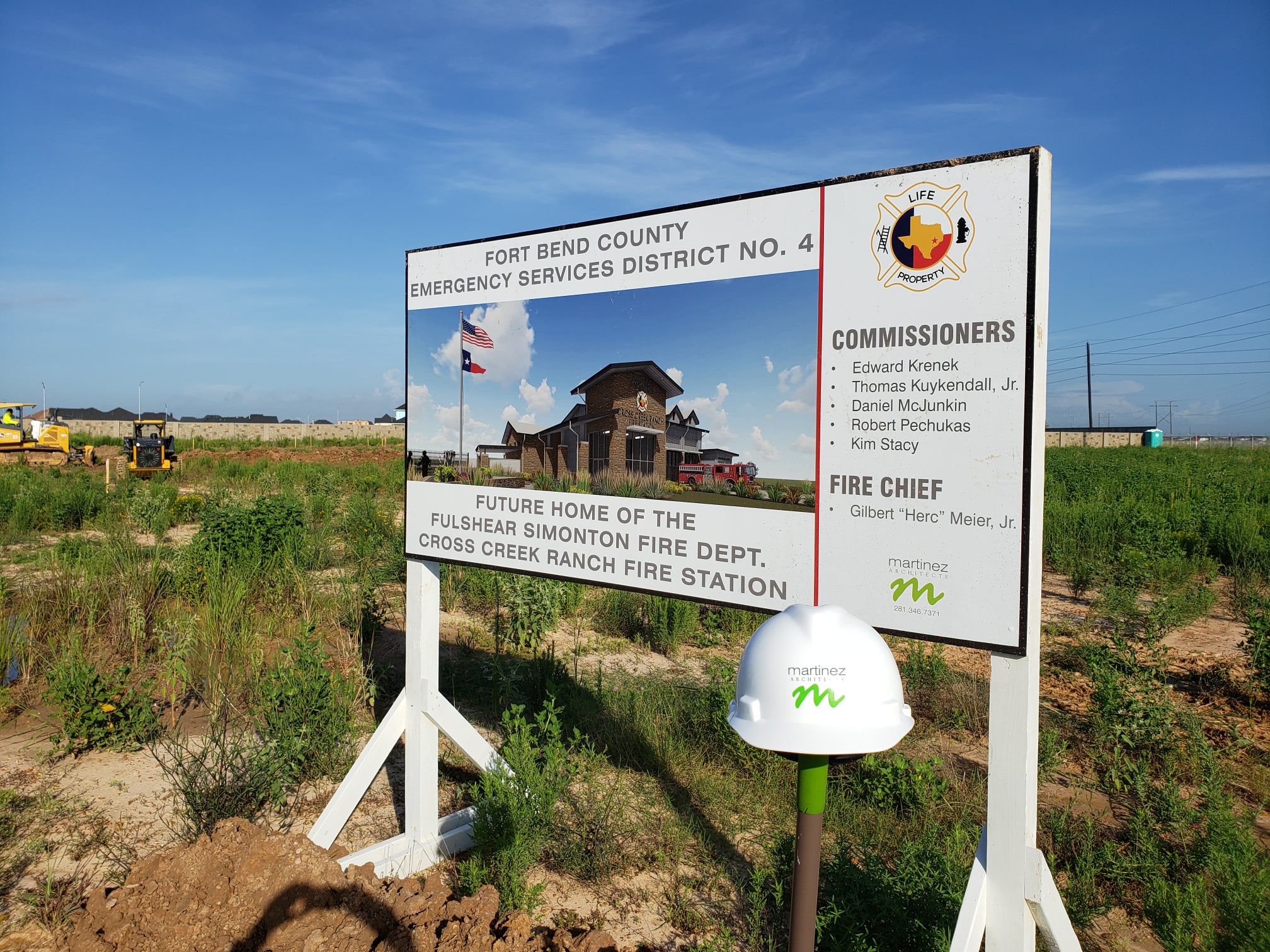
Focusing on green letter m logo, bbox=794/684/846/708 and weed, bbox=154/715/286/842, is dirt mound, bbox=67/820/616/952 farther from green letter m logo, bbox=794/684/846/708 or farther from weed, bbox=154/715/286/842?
green letter m logo, bbox=794/684/846/708

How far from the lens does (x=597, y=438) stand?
3.35 metres

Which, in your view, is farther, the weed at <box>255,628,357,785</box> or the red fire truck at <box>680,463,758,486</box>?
the weed at <box>255,628,357,785</box>

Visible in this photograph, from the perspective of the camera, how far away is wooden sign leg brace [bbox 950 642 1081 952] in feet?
7.30

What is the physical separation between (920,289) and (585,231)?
1.56 metres

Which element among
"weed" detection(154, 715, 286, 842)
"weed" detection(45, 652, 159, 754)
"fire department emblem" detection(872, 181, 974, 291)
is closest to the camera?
"fire department emblem" detection(872, 181, 974, 291)

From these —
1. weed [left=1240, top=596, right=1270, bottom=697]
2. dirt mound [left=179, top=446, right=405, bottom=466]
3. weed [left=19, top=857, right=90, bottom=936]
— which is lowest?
Result: weed [left=19, top=857, right=90, bottom=936]

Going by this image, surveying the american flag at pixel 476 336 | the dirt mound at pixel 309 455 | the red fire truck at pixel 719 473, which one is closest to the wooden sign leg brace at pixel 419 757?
the american flag at pixel 476 336

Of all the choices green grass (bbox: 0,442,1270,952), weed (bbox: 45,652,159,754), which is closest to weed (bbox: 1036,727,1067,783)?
green grass (bbox: 0,442,1270,952)

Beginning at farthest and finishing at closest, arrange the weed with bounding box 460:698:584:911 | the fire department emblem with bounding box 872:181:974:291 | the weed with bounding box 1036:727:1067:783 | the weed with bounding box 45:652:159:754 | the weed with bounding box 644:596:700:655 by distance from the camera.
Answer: the weed with bounding box 644:596:700:655, the weed with bounding box 45:652:159:754, the weed with bounding box 1036:727:1067:783, the weed with bounding box 460:698:584:911, the fire department emblem with bounding box 872:181:974:291

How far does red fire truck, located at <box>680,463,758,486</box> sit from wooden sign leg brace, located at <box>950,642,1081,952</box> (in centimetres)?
100

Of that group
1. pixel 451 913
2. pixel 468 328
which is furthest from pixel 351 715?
pixel 468 328

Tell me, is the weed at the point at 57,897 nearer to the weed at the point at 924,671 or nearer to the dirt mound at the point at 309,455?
the weed at the point at 924,671

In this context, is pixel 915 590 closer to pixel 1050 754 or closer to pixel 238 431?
pixel 1050 754

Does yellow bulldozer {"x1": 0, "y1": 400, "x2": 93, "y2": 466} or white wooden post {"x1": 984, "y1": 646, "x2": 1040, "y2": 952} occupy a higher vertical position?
yellow bulldozer {"x1": 0, "y1": 400, "x2": 93, "y2": 466}
